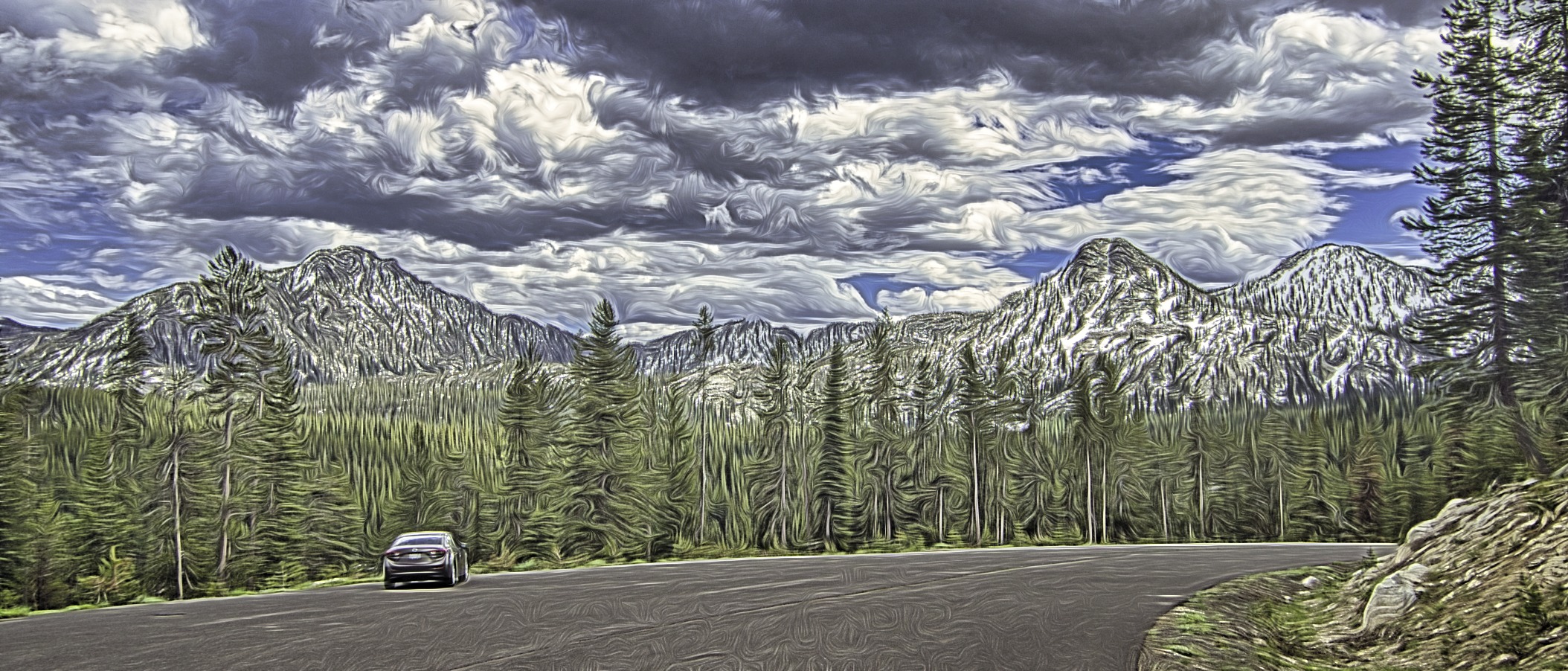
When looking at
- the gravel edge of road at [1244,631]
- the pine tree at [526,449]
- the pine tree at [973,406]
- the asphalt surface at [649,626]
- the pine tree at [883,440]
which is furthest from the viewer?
the pine tree at [973,406]

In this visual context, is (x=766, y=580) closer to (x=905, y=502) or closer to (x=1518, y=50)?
(x=1518, y=50)

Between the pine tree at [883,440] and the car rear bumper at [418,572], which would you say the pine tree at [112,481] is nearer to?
the car rear bumper at [418,572]

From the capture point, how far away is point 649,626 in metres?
15.9

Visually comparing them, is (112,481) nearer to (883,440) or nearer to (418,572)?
(418,572)

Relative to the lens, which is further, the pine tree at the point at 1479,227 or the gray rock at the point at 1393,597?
the pine tree at the point at 1479,227

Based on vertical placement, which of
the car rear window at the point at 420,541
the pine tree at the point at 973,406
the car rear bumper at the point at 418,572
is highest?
the pine tree at the point at 973,406

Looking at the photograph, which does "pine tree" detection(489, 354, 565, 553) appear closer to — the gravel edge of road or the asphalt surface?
the asphalt surface

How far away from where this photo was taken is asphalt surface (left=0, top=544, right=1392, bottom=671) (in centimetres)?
1274

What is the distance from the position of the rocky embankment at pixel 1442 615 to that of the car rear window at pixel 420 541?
57.0 feet

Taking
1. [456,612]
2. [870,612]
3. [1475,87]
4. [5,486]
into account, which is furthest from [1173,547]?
[5,486]

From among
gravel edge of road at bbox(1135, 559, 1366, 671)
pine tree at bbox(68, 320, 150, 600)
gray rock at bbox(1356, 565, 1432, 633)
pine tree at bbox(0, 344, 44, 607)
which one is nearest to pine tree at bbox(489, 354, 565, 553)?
pine tree at bbox(68, 320, 150, 600)

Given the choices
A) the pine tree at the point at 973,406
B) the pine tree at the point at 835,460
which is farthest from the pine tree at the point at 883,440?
the pine tree at the point at 973,406

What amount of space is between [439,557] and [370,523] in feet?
232

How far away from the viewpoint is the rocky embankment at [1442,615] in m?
11.2
